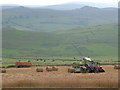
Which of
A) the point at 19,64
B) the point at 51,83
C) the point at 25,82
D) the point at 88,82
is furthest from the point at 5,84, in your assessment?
the point at 19,64

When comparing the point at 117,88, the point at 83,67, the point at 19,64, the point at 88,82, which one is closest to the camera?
the point at 117,88

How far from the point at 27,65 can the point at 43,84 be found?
1443 inches

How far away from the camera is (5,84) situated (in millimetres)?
26562

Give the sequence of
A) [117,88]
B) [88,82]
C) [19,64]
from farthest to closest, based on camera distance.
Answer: [19,64] < [88,82] < [117,88]

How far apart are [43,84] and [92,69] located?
17.2 metres

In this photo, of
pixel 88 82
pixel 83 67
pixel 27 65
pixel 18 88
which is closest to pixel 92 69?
pixel 83 67

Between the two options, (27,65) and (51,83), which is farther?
(27,65)

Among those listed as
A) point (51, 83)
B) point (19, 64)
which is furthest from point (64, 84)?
point (19, 64)

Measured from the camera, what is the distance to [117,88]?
25.0m

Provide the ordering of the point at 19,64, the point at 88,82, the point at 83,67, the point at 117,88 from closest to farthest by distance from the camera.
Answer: the point at 117,88, the point at 88,82, the point at 83,67, the point at 19,64

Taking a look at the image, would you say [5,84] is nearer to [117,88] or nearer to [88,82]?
[88,82]

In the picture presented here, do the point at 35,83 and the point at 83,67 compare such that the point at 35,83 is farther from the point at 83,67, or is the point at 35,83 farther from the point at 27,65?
the point at 27,65

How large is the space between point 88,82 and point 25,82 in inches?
211

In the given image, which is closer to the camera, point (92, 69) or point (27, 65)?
point (92, 69)
